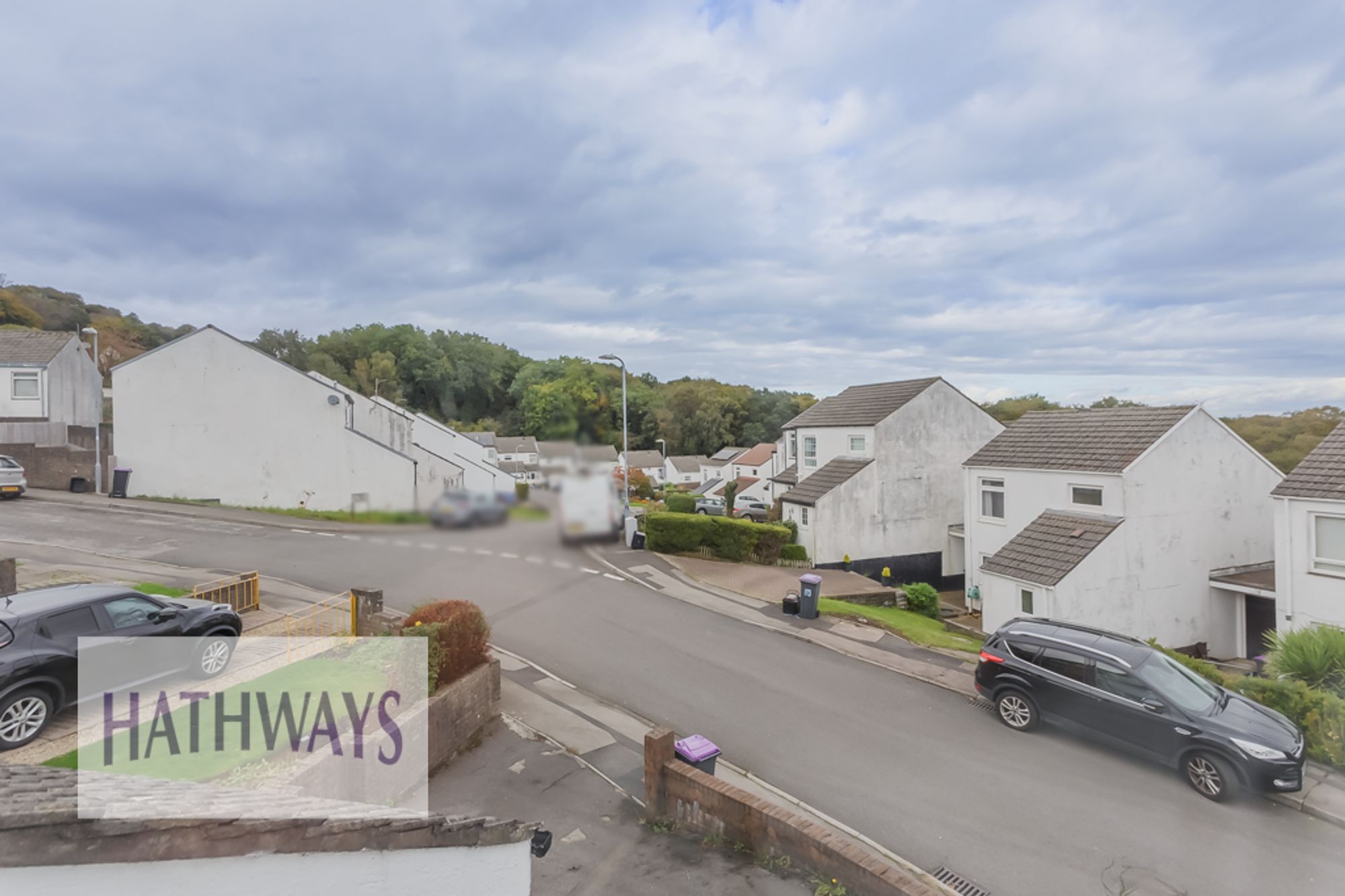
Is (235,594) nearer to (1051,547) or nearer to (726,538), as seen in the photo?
(726,538)

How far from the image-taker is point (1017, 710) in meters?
11.7

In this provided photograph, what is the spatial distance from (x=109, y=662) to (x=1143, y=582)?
2437cm

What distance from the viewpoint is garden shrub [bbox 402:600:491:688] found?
9016mm

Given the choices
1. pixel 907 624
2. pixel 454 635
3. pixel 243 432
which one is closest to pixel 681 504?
pixel 907 624

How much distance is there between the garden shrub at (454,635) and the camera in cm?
902

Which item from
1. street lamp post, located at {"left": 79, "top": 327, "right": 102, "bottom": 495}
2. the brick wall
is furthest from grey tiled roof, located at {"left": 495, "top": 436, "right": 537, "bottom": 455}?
street lamp post, located at {"left": 79, "top": 327, "right": 102, "bottom": 495}

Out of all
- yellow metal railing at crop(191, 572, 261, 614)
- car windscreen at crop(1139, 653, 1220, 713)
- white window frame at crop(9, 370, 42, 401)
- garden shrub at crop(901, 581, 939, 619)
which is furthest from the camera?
white window frame at crop(9, 370, 42, 401)

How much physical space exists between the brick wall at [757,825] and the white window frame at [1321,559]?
15278mm

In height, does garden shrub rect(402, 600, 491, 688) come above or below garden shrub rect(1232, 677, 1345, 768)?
above

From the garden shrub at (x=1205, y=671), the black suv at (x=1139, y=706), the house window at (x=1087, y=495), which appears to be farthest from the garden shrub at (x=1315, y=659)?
the house window at (x=1087, y=495)

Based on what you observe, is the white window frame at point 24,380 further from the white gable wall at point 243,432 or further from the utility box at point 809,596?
the white gable wall at point 243,432

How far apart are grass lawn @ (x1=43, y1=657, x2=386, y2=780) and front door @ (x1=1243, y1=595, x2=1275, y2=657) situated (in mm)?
25783

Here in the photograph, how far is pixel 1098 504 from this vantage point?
19562 millimetres

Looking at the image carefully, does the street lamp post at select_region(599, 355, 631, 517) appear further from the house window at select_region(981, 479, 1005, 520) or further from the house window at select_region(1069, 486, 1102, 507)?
the house window at select_region(981, 479, 1005, 520)
